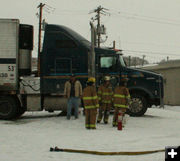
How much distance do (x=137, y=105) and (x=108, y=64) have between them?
2214 mm

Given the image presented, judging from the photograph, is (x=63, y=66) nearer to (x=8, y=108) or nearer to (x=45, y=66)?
(x=45, y=66)

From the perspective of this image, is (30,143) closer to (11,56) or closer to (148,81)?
(11,56)

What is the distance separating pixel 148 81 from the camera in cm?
1373

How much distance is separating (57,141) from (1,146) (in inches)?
57.2

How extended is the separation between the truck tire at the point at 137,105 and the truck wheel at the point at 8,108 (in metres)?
5.02

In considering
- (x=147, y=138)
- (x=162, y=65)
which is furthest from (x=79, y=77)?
(x=162, y=65)

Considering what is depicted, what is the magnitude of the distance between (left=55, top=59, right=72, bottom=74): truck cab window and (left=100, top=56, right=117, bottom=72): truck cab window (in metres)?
1.38

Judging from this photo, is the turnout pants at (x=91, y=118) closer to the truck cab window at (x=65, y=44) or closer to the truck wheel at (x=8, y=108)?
the truck cab window at (x=65, y=44)

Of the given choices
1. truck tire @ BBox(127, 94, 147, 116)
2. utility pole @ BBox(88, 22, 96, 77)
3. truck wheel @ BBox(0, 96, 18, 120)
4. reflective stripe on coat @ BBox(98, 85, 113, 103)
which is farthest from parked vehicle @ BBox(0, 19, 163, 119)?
reflective stripe on coat @ BBox(98, 85, 113, 103)

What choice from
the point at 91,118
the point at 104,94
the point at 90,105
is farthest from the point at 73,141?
the point at 104,94

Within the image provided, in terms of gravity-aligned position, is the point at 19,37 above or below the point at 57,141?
above

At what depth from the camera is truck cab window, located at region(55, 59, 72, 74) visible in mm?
13094

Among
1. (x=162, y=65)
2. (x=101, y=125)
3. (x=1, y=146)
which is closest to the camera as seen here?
(x=1, y=146)

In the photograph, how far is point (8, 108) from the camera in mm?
13070
